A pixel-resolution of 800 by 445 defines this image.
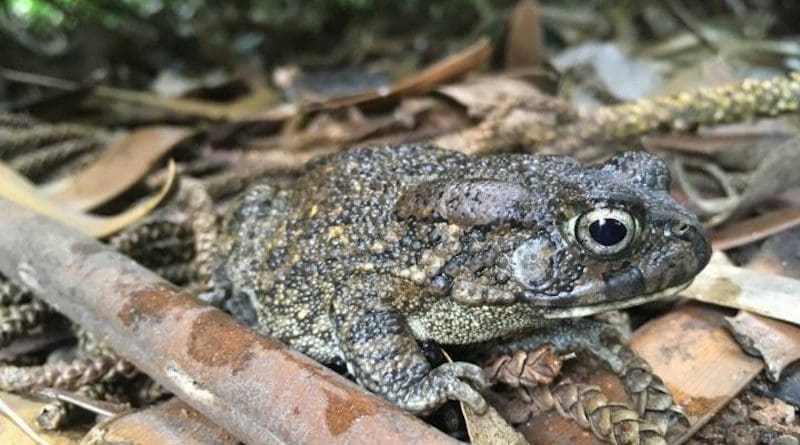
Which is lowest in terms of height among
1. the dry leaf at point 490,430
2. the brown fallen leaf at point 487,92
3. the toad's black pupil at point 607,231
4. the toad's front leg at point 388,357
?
the dry leaf at point 490,430

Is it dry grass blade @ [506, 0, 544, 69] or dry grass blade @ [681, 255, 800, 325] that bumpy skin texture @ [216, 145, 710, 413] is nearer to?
dry grass blade @ [681, 255, 800, 325]

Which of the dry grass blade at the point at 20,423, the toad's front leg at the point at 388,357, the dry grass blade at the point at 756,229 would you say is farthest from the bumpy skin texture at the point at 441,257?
the dry grass blade at the point at 20,423

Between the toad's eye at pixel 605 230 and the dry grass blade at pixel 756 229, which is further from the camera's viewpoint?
the dry grass blade at pixel 756 229

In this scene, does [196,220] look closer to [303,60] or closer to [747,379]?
[747,379]

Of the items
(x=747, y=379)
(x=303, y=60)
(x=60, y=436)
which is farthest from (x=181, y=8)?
(x=747, y=379)

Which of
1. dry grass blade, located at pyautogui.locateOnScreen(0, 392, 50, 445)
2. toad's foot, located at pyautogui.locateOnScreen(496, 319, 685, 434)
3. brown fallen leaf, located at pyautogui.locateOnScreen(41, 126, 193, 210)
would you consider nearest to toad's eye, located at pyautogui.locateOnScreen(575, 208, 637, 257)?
toad's foot, located at pyautogui.locateOnScreen(496, 319, 685, 434)

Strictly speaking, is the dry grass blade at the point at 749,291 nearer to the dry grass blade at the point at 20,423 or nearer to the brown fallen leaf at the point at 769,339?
the brown fallen leaf at the point at 769,339
